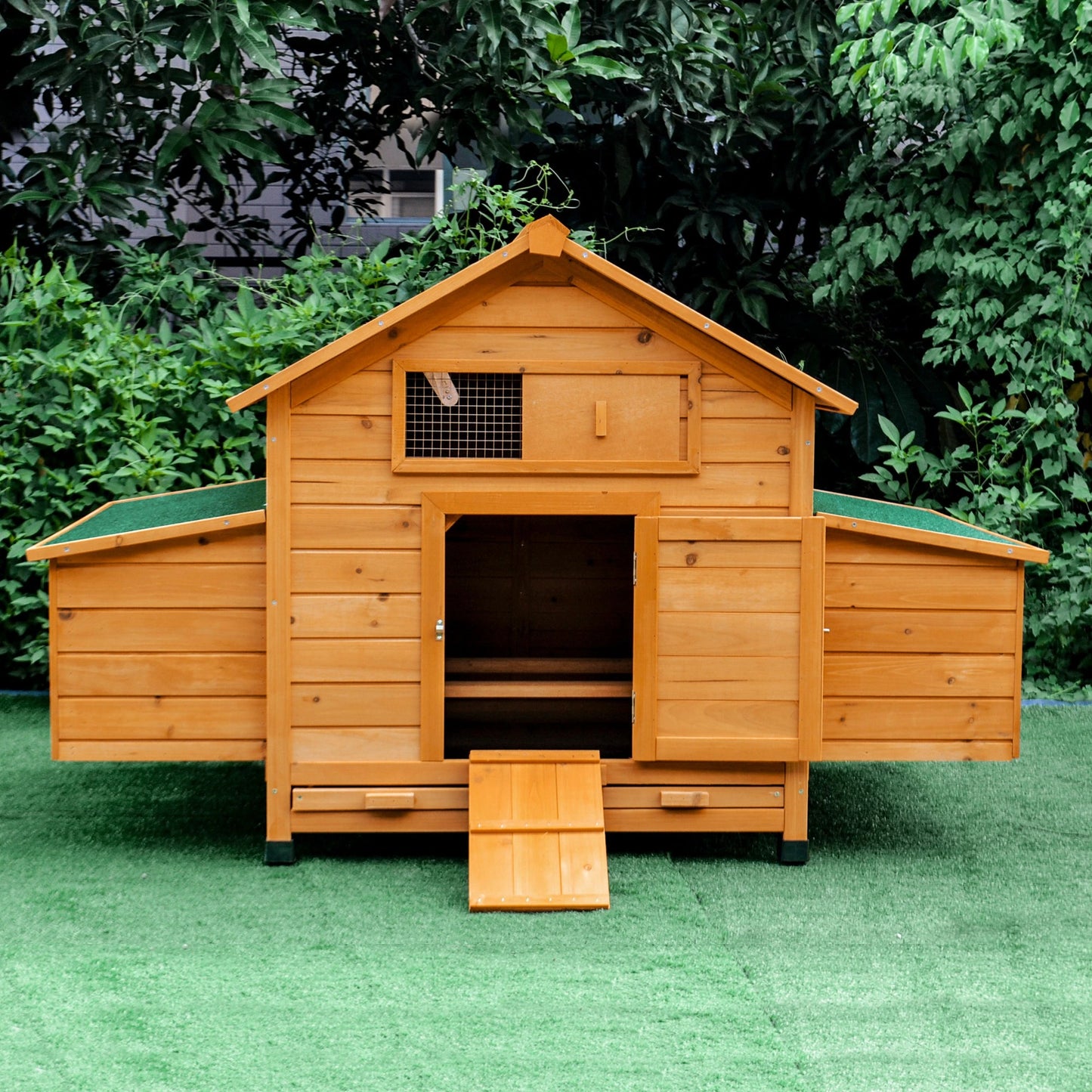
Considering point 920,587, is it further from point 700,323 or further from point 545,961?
point 545,961

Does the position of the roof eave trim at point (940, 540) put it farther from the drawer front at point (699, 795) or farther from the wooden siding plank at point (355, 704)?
the wooden siding plank at point (355, 704)

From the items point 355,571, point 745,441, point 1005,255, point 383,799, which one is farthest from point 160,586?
point 1005,255

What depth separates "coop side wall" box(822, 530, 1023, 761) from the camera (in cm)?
379

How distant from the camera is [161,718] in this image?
12.2ft

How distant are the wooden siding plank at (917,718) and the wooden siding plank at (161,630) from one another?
175 cm

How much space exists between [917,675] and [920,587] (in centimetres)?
26

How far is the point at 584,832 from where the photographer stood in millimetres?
3570

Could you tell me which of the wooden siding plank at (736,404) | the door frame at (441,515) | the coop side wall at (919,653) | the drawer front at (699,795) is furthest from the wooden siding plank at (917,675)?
the wooden siding plank at (736,404)

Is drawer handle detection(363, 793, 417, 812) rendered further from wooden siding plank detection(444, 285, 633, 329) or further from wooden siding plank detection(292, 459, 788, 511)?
wooden siding plank detection(444, 285, 633, 329)

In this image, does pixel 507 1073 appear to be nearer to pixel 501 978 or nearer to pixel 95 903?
pixel 501 978

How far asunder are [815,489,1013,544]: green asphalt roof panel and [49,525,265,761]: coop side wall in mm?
1804

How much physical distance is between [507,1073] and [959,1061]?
0.91 metres

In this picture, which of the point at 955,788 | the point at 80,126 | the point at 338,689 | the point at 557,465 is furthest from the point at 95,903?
the point at 80,126

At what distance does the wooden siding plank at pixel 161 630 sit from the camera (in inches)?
145
